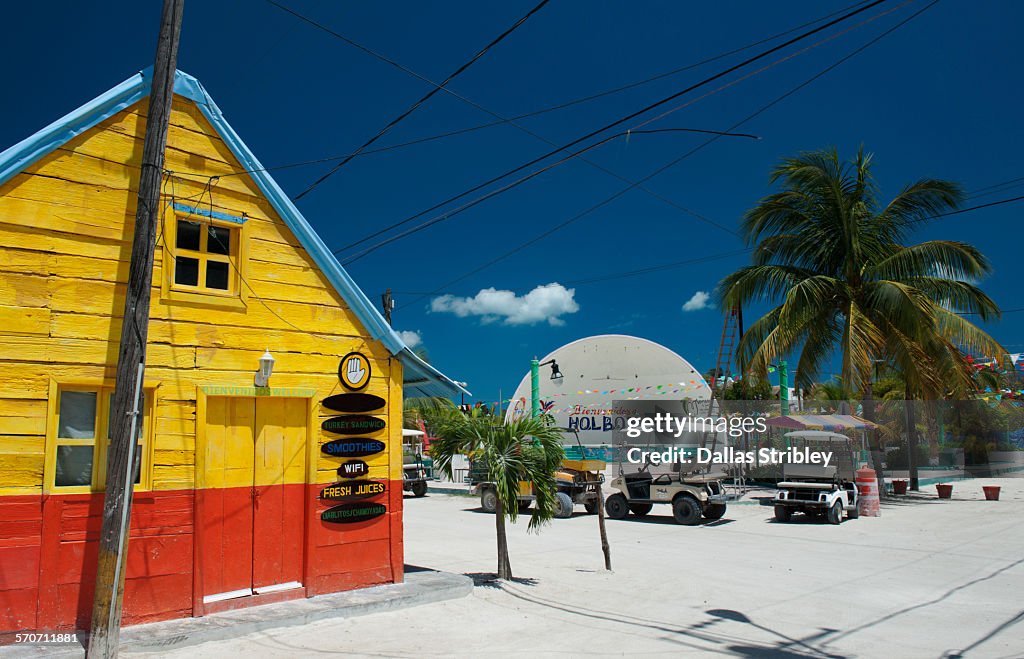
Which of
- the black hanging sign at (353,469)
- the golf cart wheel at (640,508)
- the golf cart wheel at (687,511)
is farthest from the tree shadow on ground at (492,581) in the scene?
the golf cart wheel at (640,508)

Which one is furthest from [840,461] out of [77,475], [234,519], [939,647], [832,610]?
[77,475]

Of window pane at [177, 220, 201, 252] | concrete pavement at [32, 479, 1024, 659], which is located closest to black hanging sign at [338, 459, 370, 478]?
concrete pavement at [32, 479, 1024, 659]

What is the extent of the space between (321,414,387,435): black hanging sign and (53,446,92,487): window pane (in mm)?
2501

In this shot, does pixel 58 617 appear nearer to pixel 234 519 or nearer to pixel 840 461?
pixel 234 519

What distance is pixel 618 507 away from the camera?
19469mm

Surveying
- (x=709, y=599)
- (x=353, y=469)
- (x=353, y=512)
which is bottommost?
(x=709, y=599)

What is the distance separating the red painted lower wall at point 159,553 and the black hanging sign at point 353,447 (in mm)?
488

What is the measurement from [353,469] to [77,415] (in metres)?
3.06

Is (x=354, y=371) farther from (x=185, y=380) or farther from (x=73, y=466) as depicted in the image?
(x=73, y=466)

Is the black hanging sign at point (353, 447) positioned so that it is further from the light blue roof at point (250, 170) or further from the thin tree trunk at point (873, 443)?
the thin tree trunk at point (873, 443)

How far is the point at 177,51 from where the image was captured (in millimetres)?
7039

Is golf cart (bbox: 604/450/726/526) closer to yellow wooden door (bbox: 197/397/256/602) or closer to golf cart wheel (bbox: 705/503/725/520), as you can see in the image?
golf cart wheel (bbox: 705/503/725/520)

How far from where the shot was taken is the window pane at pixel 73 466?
7.08 m

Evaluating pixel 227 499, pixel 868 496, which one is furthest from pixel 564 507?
pixel 227 499
